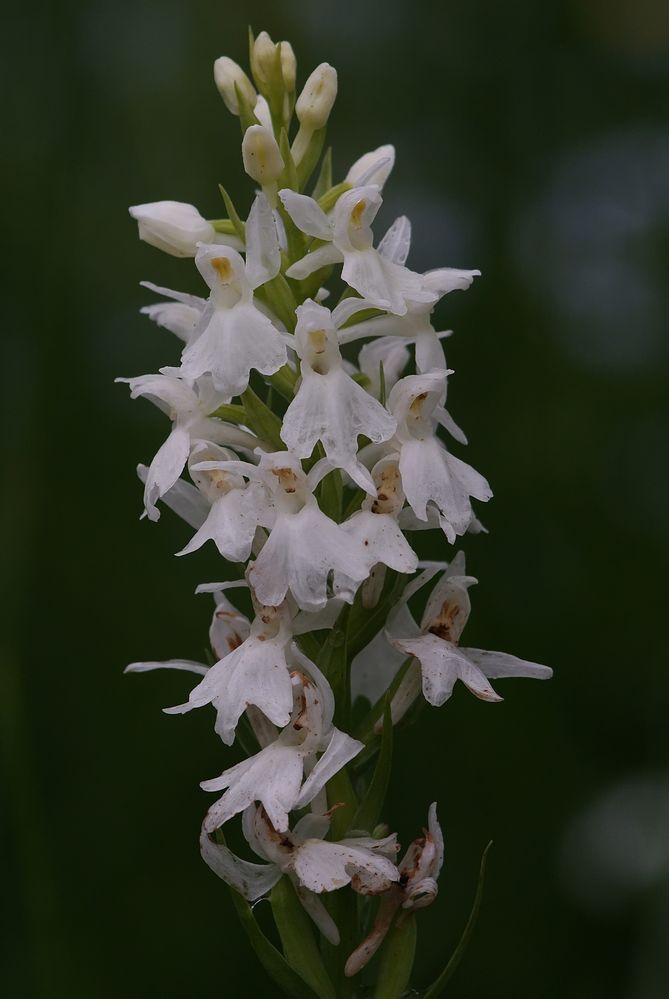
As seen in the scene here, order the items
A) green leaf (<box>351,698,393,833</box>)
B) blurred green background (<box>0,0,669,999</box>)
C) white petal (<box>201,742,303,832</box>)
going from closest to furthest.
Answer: white petal (<box>201,742,303,832</box>)
green leaf (<box>351,698,393,833</box>)
blurred green background (<box>0,0,669,999</box>)

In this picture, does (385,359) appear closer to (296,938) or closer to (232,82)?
(232,82)

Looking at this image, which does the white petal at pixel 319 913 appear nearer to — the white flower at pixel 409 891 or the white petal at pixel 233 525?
the white flower at pixel 409 891

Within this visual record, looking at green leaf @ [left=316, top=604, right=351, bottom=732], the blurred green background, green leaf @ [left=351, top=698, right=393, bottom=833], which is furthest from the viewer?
the blurred green background

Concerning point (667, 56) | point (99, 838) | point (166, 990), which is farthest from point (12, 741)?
point (667, 56)

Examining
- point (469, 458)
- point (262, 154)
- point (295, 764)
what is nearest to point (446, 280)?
point (262, 154)

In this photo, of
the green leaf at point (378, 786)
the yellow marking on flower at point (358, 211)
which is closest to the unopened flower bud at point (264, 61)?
the yellow marking on flower at point (358, 211)

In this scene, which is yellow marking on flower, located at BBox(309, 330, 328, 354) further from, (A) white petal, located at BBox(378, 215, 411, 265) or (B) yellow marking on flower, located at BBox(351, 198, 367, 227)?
(A) white petal, located at BBox(378, 215, 411, 265)

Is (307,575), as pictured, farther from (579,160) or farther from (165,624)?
(579,160)

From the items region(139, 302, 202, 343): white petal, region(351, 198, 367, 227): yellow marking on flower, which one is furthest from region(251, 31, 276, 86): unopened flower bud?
region(139, 302, 202, 343): white petal
